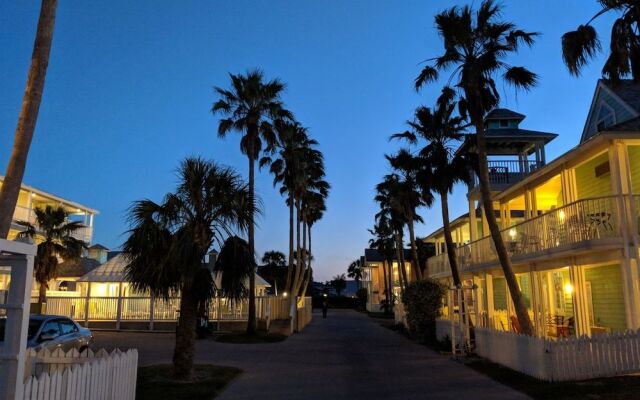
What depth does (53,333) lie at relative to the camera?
11.8 metres

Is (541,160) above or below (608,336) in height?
above

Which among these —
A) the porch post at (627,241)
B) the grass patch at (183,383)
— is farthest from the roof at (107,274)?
the porch post at (627,241)

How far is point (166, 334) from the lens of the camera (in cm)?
2634

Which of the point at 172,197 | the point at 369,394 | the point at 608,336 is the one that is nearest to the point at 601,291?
the point at 608,336

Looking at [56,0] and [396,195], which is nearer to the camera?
[56,0]

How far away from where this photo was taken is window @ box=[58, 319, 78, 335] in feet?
40.7

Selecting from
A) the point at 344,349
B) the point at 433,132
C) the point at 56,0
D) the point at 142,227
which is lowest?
the point at 344,349

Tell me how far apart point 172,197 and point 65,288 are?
3247 cm

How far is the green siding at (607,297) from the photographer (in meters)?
17.7

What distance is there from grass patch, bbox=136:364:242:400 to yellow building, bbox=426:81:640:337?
8.88 meters

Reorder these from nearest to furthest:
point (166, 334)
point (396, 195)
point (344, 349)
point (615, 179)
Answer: point (615, 179)
point (344, 349)
point (166, 334)
point (396, 195)

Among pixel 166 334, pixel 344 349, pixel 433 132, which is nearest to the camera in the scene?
pixel 344 349

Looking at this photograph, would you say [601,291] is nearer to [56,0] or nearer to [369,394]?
[369,394]

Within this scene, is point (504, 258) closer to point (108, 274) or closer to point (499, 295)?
point (499, 295)
